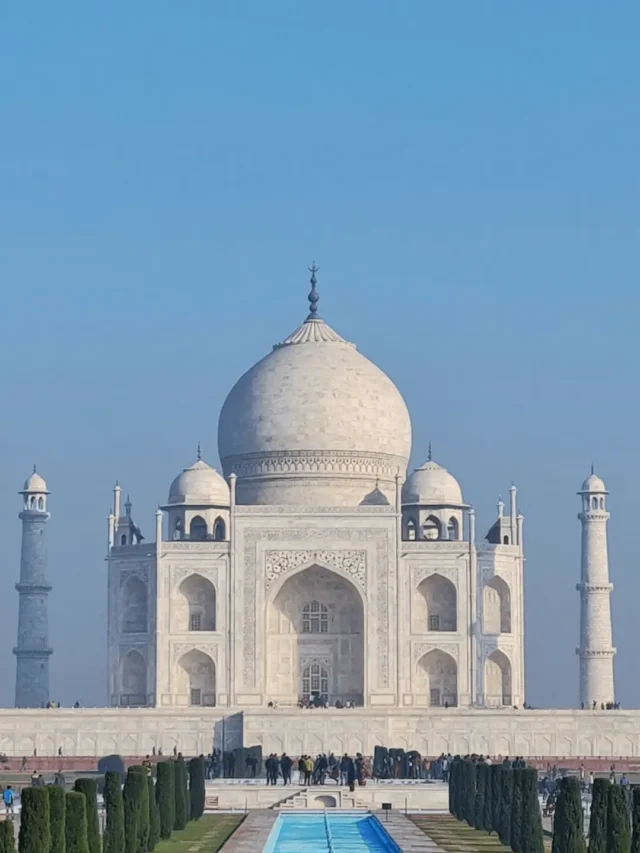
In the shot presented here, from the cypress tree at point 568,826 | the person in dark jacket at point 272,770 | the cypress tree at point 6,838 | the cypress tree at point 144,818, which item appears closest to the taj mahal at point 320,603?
the person in dark jacket at point 272,770

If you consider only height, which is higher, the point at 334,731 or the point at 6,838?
the point at 334,731

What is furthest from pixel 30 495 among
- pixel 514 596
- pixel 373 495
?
pixel 514 596

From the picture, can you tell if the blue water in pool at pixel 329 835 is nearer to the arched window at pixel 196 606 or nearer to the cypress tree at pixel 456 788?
the cypress tree at pixel 456 788

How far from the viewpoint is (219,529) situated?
43031mm

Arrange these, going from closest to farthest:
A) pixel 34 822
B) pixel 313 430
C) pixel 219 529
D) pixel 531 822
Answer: pixel 34 822 → pixel 531 822 → pixel 219 529 → pixel 313 430

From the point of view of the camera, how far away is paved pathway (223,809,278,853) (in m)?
22.5

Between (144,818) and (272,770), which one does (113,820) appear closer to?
(144,818)

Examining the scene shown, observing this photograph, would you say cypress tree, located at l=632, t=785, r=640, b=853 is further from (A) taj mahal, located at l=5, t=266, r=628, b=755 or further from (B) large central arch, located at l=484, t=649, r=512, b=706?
(B) large central arch, located at l=484, t=649, r=512, b=706

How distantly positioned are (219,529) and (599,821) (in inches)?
953

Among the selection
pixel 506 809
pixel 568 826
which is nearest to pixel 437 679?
pixel 506 809

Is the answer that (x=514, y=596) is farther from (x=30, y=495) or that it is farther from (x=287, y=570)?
(x=30, y=495)

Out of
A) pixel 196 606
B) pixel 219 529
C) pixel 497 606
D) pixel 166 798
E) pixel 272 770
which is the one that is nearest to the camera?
pixel 166 798

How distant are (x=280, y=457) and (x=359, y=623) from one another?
4051 mm

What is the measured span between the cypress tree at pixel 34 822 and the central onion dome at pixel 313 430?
2489 cm
